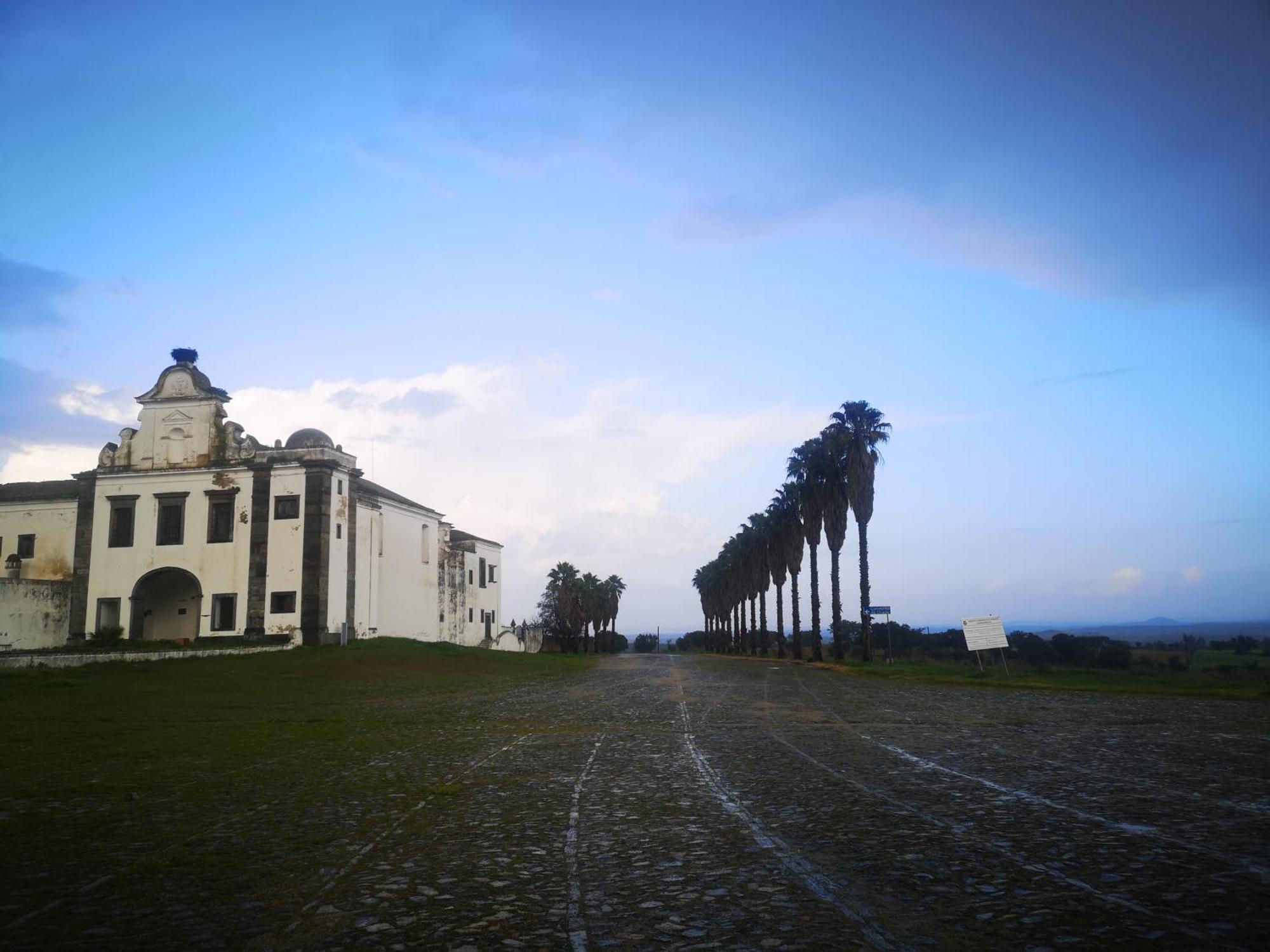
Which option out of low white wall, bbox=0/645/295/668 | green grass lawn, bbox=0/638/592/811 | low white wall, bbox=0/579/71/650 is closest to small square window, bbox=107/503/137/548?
low white wall, bbox=0/579/71/650

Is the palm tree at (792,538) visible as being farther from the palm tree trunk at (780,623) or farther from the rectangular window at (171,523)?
the rectangular window at (171,523)

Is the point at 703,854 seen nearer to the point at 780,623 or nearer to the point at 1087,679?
the point at 1087,679

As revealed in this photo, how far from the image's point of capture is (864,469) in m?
44.6

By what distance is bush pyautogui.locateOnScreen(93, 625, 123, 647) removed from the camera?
1705 inches

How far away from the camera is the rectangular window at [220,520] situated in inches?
1783

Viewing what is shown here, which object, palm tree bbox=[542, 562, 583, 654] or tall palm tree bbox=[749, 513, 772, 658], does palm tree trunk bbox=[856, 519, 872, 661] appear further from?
palm tree bbox=[542, 562, 583, 654]

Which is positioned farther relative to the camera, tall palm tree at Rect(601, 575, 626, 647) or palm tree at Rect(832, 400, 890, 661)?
tall palm tree at Rect(601, 575, 626, 647)

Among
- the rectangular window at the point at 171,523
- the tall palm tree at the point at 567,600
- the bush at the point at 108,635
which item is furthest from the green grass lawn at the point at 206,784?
the tall palm tree at the point at 567,600

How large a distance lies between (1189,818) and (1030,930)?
3822 millimetres

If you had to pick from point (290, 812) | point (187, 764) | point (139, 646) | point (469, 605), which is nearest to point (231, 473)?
point (139, 646)

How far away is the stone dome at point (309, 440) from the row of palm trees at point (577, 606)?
45.5 metres

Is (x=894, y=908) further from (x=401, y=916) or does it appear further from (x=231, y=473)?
(x=231, y=473)

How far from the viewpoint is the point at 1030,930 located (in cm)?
472

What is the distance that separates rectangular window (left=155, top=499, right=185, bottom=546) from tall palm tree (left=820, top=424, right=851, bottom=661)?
3433cm
